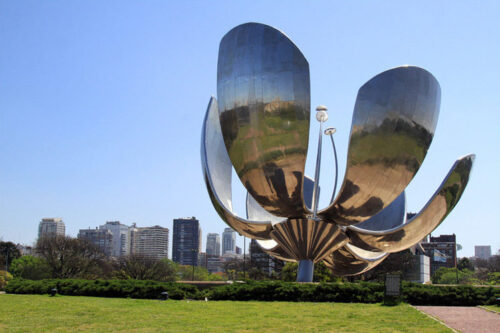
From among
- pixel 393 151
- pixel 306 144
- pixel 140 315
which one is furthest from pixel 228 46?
pixel 140 315

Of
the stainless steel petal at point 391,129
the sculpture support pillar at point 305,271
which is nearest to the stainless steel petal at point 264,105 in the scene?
the stainless steel petal at point 391,129

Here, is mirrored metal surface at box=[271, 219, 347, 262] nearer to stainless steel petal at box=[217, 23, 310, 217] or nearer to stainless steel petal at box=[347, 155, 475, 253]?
stainless steel petal at box=[347, 155, 475, 253]

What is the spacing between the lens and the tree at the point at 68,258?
142 feet

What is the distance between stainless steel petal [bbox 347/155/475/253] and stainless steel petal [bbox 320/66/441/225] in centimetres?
130

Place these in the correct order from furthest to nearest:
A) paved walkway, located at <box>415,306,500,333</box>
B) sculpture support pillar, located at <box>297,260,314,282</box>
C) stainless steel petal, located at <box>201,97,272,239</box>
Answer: sculpture support pillar, located at <box>297,260,314,282</box> → stainless steel petal, located at <box>201,97,272,239</box> → paved walkway, located at <box>415,306,500,333</box>

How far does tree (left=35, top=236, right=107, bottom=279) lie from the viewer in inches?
1700

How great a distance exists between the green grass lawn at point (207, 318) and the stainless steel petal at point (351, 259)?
6263mm

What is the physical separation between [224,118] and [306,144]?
2.28m

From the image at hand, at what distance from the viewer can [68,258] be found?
43719mm

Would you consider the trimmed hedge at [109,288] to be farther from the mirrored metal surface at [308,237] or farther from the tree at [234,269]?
the tree at [234,269]

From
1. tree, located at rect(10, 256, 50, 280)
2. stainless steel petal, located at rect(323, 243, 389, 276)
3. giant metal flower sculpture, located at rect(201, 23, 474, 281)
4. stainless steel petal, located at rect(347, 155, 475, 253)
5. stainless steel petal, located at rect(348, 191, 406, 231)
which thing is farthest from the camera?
tree, located at rect(10, 256, 50, 280)

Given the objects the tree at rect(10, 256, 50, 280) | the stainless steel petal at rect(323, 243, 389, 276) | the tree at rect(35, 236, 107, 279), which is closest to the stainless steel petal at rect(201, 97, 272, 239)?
the stainless steel petal at rect(323, 243, 389, 276)

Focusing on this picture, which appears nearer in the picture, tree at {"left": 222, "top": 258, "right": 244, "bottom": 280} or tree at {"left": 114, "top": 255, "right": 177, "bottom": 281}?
tree at {"left": 114, "top": 255, "right": 177, "bottom": 281}

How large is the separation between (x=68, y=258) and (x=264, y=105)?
35.5 m
